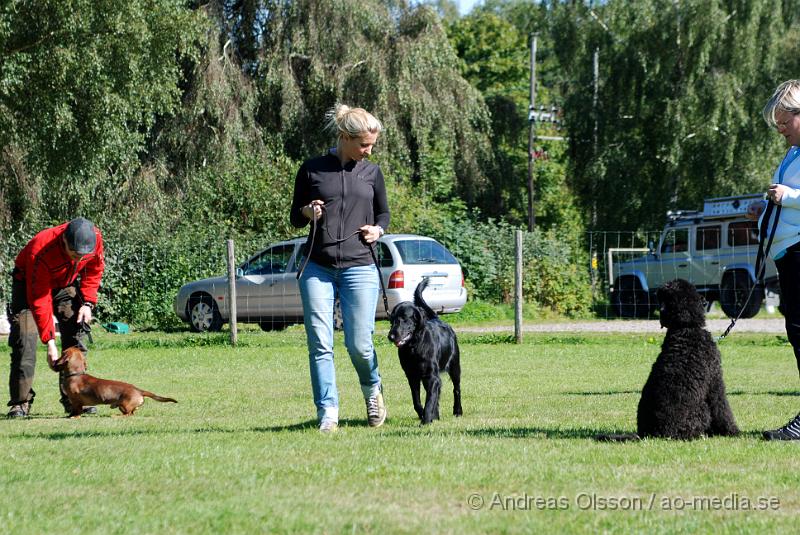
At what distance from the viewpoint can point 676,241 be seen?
2345cm

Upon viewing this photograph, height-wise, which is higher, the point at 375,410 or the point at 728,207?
the point at 728,207

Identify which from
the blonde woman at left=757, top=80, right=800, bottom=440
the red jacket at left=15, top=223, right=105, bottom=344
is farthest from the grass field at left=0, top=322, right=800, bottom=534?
the red jacket at left=15, top=223, right=105, bottom=344

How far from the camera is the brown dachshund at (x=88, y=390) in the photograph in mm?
8523

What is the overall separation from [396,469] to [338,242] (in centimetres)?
199

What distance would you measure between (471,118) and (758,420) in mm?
21932

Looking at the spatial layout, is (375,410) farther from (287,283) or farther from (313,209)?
(287,283)

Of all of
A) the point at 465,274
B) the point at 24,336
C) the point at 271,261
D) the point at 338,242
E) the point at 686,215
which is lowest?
the point at 465,274

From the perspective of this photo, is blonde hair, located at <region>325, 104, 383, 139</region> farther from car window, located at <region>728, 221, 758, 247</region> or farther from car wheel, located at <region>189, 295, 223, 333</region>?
car window, located at <region>728, 221, 758, 247</region>

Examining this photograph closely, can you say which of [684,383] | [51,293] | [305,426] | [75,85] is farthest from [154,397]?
[75,85]

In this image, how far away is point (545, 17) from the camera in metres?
35.9

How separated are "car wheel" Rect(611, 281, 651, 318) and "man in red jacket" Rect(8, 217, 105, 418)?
15.4 m

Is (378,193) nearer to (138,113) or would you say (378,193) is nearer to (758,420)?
(758,420)

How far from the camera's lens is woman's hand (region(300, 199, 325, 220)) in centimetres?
670

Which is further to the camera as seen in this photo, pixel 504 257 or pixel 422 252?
pixel 504 257
